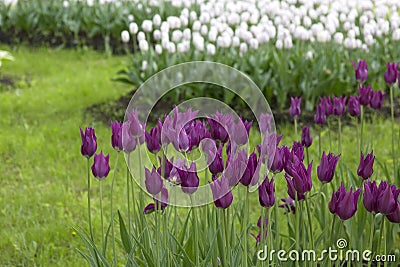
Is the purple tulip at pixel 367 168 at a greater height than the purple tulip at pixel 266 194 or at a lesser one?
greater

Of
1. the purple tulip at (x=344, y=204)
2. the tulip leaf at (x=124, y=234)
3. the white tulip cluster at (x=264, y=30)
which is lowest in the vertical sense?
the tulip leaf at (x=124, y=234)

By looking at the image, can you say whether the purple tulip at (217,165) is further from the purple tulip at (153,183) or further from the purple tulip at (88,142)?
the purple tulip at (88,142)

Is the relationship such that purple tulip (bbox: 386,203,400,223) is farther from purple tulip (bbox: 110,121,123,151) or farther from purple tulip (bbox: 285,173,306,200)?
purple tulip (bbox: 110,121,123,151)

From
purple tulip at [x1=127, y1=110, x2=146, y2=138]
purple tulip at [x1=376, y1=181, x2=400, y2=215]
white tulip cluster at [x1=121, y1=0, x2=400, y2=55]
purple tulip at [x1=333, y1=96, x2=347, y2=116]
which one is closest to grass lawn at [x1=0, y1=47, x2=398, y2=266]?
purple tulip at [x1=333, y1=96, x2=347, y2=116]

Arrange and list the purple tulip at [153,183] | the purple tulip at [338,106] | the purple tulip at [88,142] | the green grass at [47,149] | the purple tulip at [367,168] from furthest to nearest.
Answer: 1. the green grass at [47,149]
2. the purple tulip at [338,106]
3. the purple tulip at [88,142]
4. the purple tulip at [367,168]
5. the purple tulip at [153,183]

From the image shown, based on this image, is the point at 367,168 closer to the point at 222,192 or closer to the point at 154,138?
the point at 222,192

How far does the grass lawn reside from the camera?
12.6 ft

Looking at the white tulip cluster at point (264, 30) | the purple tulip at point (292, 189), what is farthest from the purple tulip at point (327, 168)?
the white tulip cluster at point (264, 30)

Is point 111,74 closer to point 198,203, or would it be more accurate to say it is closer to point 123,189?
point 123,189

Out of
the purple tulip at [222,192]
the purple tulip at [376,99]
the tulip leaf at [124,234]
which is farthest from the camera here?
the purple tulip at [376,99]

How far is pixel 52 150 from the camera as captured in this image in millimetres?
5332

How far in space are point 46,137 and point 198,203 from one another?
3.78 meters

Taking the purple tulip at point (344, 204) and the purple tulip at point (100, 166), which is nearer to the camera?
the purple tulip at point (344, 204)

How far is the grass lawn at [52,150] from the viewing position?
12.6 ft
